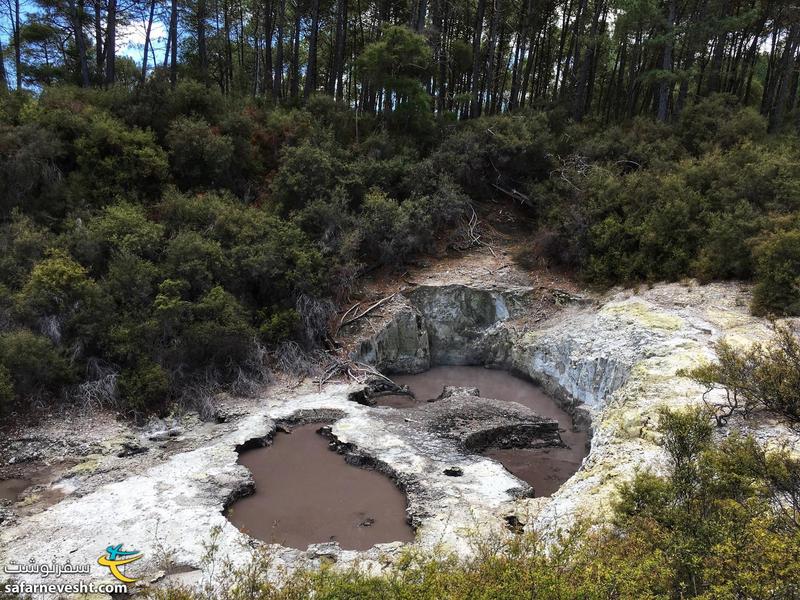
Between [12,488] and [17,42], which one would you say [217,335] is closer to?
[12,488]

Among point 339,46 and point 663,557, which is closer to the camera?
point 663,557

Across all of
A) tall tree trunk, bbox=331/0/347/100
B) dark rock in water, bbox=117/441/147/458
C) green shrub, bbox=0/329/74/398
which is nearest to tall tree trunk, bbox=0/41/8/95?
green shrub, bbox=0/329/74/398

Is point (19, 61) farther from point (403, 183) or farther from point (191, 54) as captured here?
point (403, 183)

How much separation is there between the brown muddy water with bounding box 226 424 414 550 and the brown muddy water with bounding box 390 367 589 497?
3075 millimetres

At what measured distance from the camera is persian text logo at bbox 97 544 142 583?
25.9ft

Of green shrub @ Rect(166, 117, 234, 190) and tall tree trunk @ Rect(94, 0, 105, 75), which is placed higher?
tall tree trunk @ Rect(94, 0, 105, 75)

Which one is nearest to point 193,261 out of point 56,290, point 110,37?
point 56,290

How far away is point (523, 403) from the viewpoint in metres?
15.6

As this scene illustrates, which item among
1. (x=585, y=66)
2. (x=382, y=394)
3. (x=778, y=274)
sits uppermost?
(x=585, y=66)

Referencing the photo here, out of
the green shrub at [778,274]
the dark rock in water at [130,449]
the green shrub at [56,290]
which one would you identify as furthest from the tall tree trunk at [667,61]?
the dark rock in water at [130,449]

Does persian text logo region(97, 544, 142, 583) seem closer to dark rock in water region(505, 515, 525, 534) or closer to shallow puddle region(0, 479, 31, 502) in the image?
shallow puddle region(0, 479, 31, 502)

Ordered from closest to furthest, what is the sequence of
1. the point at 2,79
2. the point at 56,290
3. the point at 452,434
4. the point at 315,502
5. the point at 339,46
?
the point at 315,502, the point at 452,434, the point at 56,290, the point at 2,79, the point at 339,46

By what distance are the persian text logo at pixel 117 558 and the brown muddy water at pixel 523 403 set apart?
7480 mm

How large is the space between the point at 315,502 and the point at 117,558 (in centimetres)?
354
